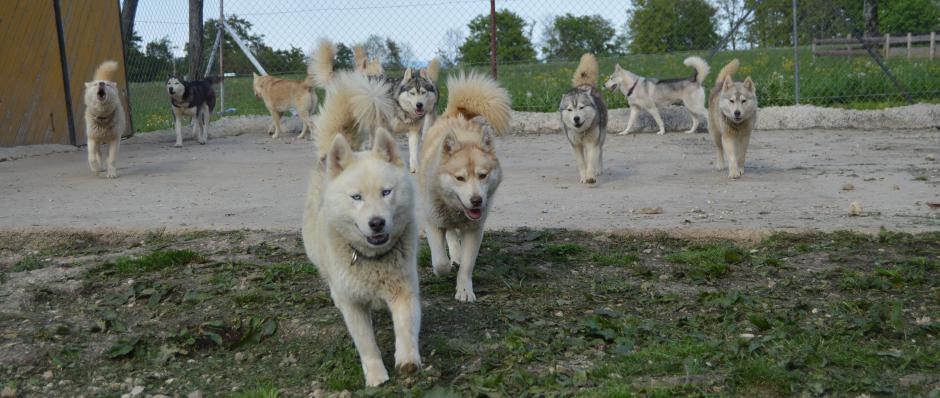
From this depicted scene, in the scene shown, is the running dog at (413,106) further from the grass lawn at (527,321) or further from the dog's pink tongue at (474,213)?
the dog's pink tongue at (474,213)

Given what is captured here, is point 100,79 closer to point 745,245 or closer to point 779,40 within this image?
point 745,245

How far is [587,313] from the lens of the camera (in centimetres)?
418

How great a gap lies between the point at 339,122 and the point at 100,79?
635cm

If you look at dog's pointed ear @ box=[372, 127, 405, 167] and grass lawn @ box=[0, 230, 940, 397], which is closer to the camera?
grass lawn @ box=[0, 230, 940, 397]

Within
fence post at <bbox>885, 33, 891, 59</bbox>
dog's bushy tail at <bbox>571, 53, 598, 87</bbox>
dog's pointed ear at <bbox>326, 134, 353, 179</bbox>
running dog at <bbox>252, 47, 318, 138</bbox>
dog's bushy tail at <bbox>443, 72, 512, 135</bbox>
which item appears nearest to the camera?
dog's pointed ear at <bbox>326, 134, 353, 179</bbox>

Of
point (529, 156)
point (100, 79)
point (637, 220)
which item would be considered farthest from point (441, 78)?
point (637, 220)

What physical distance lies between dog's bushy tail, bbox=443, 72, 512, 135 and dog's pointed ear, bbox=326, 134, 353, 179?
6.91ft

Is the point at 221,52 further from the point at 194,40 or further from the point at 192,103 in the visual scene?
the point at 192,103

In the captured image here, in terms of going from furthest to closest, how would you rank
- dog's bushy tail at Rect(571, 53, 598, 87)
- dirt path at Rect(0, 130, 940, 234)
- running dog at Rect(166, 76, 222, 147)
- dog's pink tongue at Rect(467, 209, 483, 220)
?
running dog at Rect(166, 76, 222, 147) → dog's bushy tail at Rect(571, 53, 598, 87) → dirt path at Rect(0, 130, 940, 234) → dog's pink tongue at Rect(467, 209, 483, 220)

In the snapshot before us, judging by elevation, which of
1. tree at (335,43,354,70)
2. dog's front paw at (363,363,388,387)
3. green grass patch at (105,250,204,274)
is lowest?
dog's front paw at (363,363,388,387)

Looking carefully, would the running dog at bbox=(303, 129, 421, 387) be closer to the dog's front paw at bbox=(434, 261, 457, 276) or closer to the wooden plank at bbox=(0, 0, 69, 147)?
the dog's front paw at bbox=(434, 261, 457, 276)

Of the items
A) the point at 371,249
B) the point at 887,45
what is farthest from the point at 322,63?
the point at 887,45

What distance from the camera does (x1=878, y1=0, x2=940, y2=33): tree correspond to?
60.4ft

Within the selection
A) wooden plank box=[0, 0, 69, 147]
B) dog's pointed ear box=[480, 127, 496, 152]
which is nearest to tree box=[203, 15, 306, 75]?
wooden plank box=[0, 0, 69, 147]
